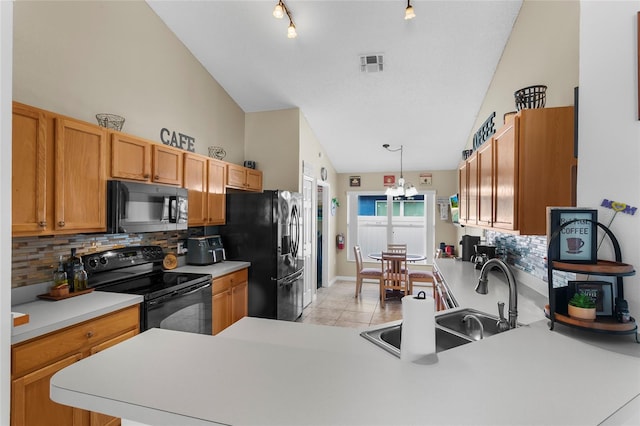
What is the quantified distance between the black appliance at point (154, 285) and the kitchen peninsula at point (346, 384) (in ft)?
3.96

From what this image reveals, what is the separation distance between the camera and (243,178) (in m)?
4.14

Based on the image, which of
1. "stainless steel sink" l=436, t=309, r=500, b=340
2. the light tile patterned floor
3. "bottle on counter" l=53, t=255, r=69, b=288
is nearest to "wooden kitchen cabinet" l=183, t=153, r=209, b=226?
"bottle on counter" l=53, t=255, r=69, b=288

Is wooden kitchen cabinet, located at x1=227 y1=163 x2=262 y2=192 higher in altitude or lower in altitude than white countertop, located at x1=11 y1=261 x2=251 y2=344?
higher

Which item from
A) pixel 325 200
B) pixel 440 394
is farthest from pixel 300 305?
pixel 440 394

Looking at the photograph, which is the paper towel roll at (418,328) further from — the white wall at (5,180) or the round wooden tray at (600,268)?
the white wall at (5,180)

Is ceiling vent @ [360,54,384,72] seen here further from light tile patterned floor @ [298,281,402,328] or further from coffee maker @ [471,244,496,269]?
light tile patterned floor @ [298,281,402,328]

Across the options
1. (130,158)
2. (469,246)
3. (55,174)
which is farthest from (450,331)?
(469,246)

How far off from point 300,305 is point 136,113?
3031 millimetres

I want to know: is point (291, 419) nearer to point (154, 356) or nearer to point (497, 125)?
point (154, 356)

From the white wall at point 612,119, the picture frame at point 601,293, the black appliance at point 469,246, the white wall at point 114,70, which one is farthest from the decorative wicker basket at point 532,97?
the white wall at point 114,70

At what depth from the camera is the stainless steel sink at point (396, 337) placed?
4.52 feet

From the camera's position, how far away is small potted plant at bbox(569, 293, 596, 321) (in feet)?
4.03

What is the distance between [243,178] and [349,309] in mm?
2554

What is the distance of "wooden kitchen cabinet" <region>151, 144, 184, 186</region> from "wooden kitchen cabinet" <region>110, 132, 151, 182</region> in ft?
0.19
